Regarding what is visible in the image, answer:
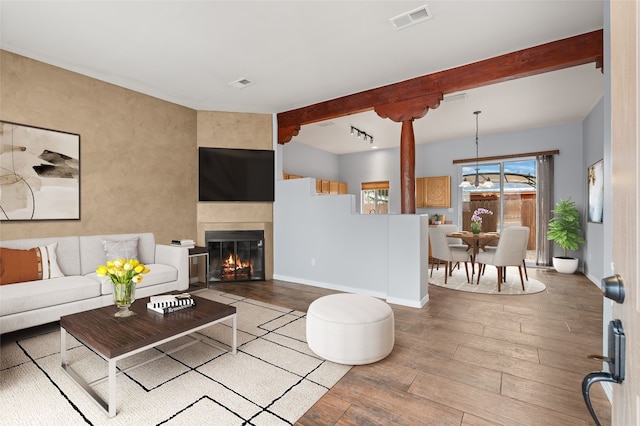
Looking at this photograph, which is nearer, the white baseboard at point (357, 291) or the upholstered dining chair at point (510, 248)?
the white baseboard at point (357, 291)

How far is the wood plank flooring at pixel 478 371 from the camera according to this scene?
69.4 inches

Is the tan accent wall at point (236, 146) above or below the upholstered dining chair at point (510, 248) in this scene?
above

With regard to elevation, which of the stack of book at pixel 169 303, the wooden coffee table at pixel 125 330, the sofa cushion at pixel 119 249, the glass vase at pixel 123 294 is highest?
the sofa cushion at pixel 119 249

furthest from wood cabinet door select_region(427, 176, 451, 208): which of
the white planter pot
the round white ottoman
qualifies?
the round white ottoman

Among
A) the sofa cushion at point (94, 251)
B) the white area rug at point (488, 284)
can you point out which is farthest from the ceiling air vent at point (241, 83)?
the white area rug at point (488, 284)

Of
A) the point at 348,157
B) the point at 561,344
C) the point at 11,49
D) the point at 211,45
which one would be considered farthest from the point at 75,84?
the point at 348,157

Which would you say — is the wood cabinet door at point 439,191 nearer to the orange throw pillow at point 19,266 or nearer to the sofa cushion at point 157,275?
the sofa cushion at point 157,275

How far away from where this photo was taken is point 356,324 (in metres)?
2.24

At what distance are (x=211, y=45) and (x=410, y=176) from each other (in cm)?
269

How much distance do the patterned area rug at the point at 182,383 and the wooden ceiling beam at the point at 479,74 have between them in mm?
3089

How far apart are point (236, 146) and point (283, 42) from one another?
233 centimetres

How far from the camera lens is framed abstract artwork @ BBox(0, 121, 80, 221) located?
10.3ft

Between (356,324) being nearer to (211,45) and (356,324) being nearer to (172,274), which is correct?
(172,274)

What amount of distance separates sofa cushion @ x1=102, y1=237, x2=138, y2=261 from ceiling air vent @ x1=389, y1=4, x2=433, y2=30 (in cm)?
373
